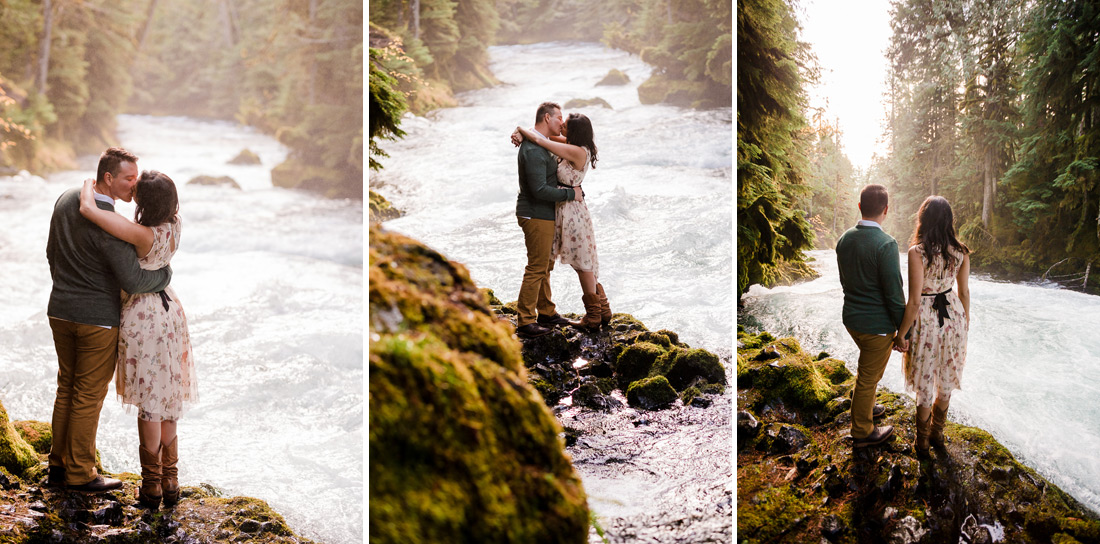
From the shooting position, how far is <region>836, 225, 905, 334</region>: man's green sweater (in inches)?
125

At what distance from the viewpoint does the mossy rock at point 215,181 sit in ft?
12.6

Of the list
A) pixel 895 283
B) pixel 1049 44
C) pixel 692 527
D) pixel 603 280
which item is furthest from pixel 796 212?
pixel 692 527

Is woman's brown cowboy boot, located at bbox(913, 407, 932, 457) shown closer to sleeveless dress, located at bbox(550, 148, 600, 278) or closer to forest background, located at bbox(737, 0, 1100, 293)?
forest background, located at bbox(737, 0, 1100, 293)

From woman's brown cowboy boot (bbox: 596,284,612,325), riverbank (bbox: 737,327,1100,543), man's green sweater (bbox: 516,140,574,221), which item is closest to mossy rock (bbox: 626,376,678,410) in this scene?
woman's brown cowboy boot (bbox: 596,284,612,325)

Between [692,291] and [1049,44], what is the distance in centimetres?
209

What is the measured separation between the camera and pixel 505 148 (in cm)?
338

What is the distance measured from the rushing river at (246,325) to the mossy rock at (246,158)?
1.3 inches

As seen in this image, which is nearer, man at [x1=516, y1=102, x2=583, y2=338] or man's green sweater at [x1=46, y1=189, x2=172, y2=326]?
man's green sweater at [x1=46, y1=189, x2=172, y2=326]

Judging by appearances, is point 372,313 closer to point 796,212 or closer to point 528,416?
point 528,416

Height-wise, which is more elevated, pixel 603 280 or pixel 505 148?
pixel 505 148

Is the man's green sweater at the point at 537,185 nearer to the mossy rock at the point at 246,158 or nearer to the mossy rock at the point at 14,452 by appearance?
the mossy rock at the point at 246,158

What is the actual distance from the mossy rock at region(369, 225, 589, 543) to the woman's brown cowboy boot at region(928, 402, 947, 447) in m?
2.14

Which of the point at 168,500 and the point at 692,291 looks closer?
the point at 168,500

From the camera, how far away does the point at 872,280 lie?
3.22m
